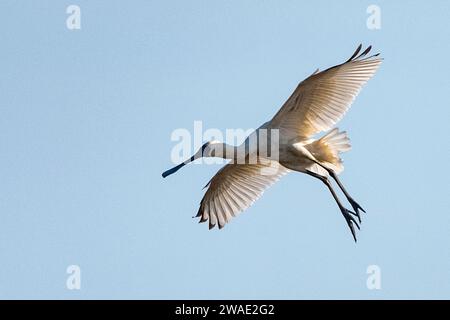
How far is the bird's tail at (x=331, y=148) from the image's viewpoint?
15.9 metres

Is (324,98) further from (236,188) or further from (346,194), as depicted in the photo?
(236,188)

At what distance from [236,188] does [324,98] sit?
2.37m

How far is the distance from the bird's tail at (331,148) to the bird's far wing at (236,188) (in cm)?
141

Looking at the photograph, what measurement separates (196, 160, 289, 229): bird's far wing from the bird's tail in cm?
141

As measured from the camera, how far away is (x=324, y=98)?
1587cm

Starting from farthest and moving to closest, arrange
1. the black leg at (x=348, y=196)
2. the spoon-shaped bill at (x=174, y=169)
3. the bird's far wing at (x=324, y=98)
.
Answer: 1. the spoon-shaped bill at (x=174, y=169)
2. the black leg at (x=348, y=196)
3. the bird's far wing at (x=324, y=98)

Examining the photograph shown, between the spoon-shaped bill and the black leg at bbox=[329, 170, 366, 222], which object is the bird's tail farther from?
the spoon-shaped bill

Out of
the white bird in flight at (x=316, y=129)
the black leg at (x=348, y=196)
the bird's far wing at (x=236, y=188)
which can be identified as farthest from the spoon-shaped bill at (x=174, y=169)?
the black leg at (x=348, y=196)

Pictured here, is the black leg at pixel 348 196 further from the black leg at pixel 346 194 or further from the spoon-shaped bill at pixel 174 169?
the spoon-shaped bill at pixel 174 169

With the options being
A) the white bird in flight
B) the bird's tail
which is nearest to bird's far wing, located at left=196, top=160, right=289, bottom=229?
the white bird in flight

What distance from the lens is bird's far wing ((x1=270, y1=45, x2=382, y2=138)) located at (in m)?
15.6
